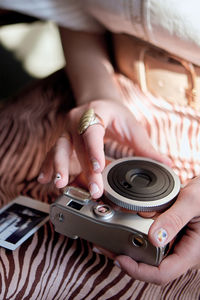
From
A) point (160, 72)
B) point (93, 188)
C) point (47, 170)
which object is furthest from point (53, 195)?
point (160, 72)

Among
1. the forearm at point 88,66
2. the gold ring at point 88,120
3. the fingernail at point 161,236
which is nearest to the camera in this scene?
the fingernail at point 161,236

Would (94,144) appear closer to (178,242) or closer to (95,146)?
(95,146)

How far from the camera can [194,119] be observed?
2.17 ft

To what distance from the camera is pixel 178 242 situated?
20.1 inches

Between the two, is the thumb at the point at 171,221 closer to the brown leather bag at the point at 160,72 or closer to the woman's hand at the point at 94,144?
the woman's hand at the point at 94,144

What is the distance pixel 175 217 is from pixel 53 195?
0.25 m

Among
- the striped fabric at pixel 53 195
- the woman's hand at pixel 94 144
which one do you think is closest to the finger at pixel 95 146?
the woman's hand at pixel 94 144

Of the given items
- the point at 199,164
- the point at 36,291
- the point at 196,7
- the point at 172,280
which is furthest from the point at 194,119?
the point at 36,291

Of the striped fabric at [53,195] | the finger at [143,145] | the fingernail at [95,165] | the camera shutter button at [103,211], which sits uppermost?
the fingernail at [95,165]

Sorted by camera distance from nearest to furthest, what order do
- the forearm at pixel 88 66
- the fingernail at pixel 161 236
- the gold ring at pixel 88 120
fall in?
1. the fingernail at pixel 161 236
2. the gold ring at pixel 88 120
3. the forearm at pixel 88 66

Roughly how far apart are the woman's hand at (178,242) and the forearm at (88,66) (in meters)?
0.30

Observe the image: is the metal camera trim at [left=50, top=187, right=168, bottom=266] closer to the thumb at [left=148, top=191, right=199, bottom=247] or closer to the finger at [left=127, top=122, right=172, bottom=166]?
the thumb at [left=148, top=191, right=199, bottom=247]

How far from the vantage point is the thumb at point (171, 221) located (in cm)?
44

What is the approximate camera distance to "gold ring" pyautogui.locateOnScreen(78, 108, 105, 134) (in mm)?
602
